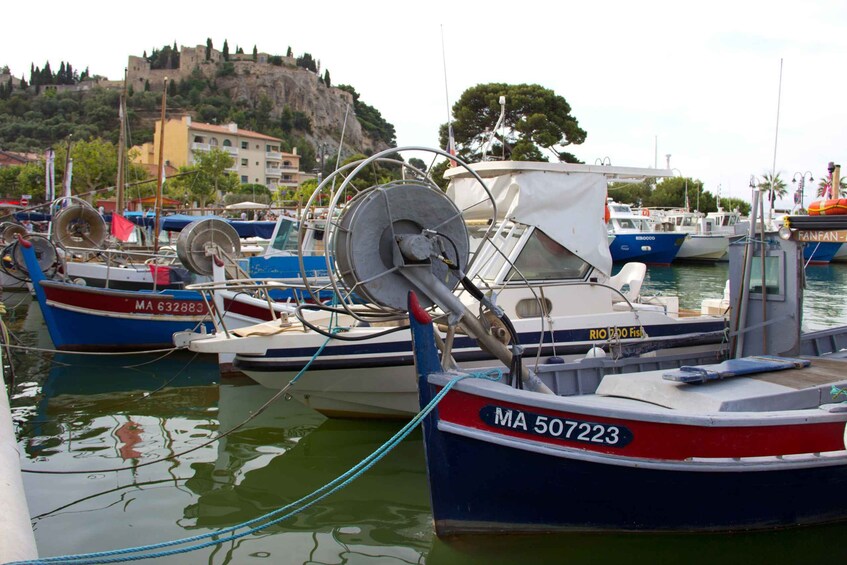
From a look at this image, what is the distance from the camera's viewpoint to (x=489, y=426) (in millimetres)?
5348

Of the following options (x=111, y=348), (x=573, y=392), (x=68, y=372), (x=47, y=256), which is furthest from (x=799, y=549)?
(x=47, y=256)

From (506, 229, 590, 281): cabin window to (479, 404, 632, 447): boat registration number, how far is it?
3973 mm

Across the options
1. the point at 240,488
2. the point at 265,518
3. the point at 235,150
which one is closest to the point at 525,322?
the point at 240,488

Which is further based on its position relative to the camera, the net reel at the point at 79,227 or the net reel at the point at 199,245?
the net reel at the point at 79,227

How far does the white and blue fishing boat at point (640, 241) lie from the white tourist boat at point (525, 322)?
2929 centimetres

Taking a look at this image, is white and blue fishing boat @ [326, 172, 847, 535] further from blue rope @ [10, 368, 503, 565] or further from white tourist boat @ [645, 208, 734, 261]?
white tourist boat @ [645, 208, 734, 261]

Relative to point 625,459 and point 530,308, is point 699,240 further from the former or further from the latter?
point 625,459

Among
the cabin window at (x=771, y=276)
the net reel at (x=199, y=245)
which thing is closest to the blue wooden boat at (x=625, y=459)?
the cabin window at (x=771, y=276)

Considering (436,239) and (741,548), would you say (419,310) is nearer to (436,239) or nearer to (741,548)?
(436,239)

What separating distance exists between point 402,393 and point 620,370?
2566mm

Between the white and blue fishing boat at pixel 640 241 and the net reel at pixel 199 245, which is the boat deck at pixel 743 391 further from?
the white and blue fishing boat at pixel 640 241

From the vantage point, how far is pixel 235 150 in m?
88.8

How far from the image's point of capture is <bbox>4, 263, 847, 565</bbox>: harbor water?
19.1 ft

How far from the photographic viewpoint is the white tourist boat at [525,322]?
8609 mm
